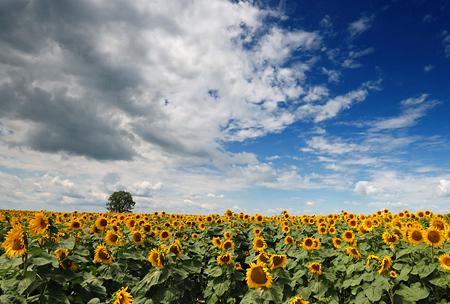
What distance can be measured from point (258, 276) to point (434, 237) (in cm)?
477

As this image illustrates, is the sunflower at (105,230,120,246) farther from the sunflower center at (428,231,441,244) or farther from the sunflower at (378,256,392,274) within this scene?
the sunflower center at (428,231,441,244)

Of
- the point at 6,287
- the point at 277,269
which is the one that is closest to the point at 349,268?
the point at 277,269

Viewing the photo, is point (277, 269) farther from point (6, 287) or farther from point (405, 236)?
point (6, 287)

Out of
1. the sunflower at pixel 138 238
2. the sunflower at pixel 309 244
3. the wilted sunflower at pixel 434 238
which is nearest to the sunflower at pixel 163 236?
the sunflower at pixel 138 238

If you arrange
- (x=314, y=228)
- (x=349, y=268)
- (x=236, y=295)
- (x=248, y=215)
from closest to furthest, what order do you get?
(x=349, y=268) < (x=236, y=295) < (x=314, y=228) < (x=248, y=215)

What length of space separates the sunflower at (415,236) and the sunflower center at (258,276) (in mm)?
4558

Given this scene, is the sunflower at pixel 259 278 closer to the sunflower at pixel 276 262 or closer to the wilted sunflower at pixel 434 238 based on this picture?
the sunflower at pixel 276 262

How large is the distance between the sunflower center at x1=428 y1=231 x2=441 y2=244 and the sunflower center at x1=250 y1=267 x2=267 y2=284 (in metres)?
4.58

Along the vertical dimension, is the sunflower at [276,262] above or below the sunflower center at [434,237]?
below

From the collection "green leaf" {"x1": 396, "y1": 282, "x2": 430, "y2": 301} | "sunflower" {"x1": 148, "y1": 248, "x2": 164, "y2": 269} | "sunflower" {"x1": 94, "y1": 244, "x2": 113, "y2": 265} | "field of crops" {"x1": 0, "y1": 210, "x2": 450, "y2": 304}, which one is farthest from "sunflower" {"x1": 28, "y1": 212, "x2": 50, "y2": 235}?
"green leaf" {"x1": 396, "y1": 282, "x2": 430, "y2": 301}

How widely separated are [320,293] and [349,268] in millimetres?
967

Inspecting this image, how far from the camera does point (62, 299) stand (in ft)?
18.8

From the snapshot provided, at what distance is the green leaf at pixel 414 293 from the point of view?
7.40 meters

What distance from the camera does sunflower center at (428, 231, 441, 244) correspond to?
834cm
